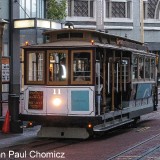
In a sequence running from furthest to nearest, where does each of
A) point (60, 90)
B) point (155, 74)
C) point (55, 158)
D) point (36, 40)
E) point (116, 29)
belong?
point (116, 29) < point (36, 40) < point (155, 74) < point (60, 90) < point (55, 158)

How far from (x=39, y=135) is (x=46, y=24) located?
1449cm

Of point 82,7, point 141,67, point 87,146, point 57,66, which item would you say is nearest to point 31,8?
point 141,67

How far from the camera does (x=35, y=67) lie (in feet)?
50.1

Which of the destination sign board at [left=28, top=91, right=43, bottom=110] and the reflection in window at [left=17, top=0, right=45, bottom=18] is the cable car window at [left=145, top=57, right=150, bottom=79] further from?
the reflection in window at [left=17, top=0, right=45, bottom=18]

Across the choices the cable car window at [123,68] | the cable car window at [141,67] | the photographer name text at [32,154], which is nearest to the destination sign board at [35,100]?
the photographer name text at [32,154]

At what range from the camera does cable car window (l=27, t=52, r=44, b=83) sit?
1516 centimetres

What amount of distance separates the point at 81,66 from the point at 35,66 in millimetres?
1438

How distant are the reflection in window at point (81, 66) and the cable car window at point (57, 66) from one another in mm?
285

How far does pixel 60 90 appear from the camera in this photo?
14781 mm

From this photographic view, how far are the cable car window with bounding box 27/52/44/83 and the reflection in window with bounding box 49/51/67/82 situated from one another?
280 mm

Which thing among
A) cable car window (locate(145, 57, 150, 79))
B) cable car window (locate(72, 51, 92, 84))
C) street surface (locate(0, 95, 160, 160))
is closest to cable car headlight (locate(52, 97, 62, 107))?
cable car window (locate(72, 51, 92, 84))

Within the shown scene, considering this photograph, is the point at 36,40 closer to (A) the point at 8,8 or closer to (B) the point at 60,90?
(A) the point at 8,8

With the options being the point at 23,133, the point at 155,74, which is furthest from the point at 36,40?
the point at 23,133

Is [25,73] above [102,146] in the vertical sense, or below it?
above
